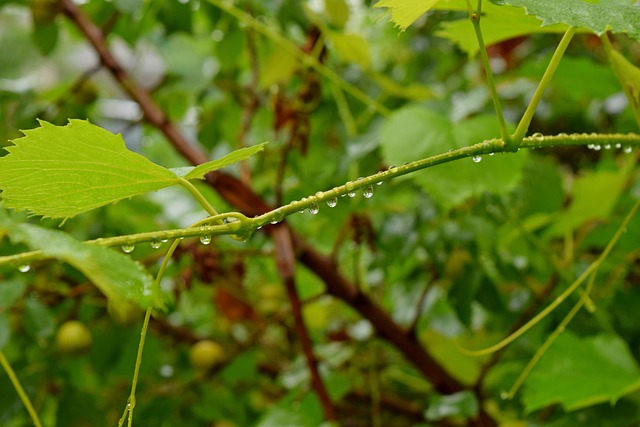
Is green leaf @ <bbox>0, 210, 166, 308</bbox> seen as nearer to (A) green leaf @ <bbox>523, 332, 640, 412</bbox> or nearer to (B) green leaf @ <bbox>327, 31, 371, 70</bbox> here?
(A) green leaf @ <bbox>523, 332, 640, 412</bbox>

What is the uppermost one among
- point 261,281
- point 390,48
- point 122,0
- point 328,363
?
point 390,48

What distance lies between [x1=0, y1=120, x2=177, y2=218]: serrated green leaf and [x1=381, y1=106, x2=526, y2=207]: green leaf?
29 cm

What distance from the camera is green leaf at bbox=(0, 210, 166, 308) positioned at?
0.66 feet

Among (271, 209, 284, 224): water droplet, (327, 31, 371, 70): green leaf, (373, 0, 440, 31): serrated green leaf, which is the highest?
(327, 31, 371, 70): green leaf

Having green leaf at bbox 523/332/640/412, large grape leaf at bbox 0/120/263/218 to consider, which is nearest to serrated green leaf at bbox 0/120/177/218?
large grape leaf at bbox 0/120/263/218

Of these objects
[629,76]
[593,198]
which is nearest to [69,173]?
[629,76]

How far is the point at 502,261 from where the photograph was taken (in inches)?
26.6

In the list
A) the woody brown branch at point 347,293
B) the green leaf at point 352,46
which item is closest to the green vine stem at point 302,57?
the green leaf at point 352,46

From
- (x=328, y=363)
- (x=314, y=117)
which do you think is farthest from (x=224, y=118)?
(x=328, y=363)

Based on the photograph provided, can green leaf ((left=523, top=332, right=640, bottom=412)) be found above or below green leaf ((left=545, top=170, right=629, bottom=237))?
below

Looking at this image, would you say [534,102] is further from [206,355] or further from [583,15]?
[206,355]

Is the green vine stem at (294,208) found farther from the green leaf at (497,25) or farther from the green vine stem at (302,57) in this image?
the green vine stem at (302,57)

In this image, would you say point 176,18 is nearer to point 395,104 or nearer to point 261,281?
point 395,104

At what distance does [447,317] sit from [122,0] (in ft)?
1.57
